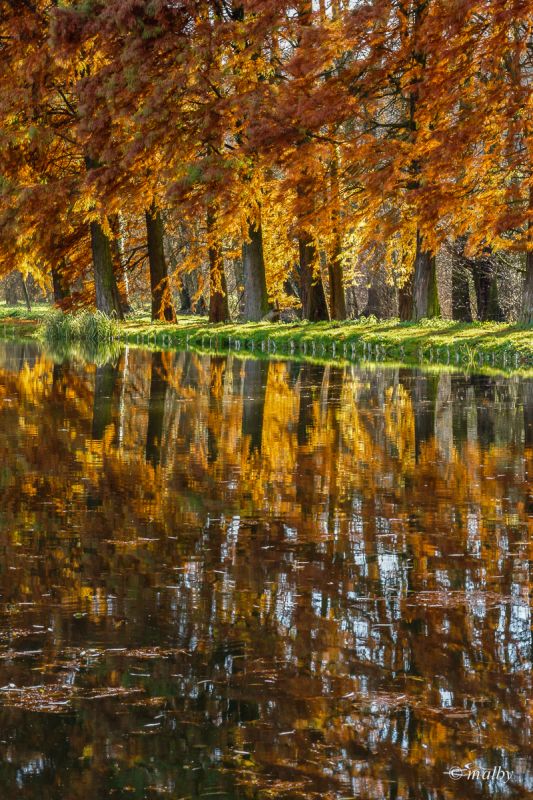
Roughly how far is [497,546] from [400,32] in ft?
68.0

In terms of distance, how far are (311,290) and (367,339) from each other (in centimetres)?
668

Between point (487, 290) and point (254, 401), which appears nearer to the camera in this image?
point (254, 401)

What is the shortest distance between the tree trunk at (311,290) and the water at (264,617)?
20.7 m

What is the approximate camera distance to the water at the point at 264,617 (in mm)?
3676

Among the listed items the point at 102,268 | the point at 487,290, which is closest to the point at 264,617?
the point at 102,268

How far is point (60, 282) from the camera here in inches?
1537

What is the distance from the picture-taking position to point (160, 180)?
103 feet

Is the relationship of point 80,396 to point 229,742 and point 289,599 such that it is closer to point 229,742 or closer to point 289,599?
point 289,599

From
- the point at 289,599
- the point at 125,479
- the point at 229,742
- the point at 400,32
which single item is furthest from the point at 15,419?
the point at 400,32

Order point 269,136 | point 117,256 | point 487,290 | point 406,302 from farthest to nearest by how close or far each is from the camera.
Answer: point 117,256 < point 487,290 < point 406,302 < point 269,136

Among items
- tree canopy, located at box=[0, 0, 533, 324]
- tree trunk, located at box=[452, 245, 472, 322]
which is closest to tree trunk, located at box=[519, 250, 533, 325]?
tree canopy, located at box=[0, 0, 533, 324]

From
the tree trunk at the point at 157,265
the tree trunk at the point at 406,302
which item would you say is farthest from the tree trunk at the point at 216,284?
the tree trunk at the point at 406,302

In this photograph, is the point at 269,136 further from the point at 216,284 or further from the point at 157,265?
the point at 157,265

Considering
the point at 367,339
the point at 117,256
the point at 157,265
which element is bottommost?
the point at 367,339
